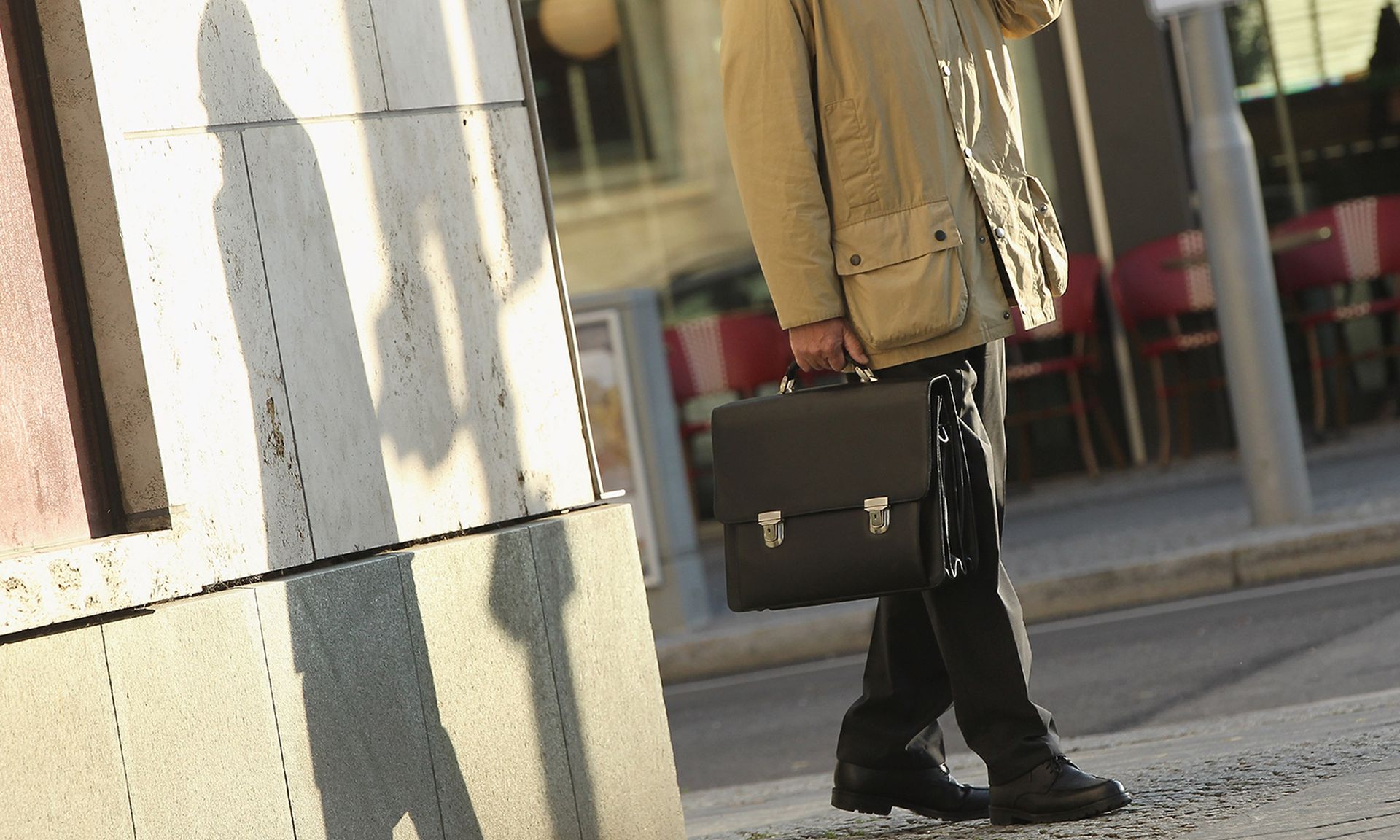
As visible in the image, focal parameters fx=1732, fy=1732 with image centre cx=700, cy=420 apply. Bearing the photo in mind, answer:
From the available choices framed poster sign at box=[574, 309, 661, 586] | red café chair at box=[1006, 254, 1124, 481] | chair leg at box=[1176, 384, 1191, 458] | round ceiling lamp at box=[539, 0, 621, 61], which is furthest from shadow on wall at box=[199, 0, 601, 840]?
round ceiling lamp at box=[539, 0, 621, 61]

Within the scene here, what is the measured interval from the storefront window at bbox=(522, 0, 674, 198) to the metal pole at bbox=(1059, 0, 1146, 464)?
8.73 feet

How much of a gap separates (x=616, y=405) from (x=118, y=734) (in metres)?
5.52

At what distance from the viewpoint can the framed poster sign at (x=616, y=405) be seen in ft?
26.9

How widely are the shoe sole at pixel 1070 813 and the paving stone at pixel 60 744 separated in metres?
1.64

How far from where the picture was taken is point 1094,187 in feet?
35.8

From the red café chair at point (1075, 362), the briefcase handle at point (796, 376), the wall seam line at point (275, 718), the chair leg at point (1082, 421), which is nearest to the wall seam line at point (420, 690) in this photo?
the wall seam line at point (275, 718)

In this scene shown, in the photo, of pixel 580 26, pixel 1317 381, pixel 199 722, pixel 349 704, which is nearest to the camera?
pixel 199 722

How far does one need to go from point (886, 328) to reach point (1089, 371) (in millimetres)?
7852

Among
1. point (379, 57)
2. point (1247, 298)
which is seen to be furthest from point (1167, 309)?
point (379, 57)

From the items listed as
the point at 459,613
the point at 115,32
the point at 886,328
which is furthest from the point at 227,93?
the point at 886,328

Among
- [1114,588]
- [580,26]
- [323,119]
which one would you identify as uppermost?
[580,26]

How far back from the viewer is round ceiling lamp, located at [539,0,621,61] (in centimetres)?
1170

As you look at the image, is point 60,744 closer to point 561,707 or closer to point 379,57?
point 561,707

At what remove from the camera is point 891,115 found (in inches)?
130
